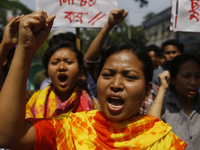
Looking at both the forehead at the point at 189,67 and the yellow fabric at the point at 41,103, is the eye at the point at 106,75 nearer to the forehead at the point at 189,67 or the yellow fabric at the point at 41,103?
the yellow fabric at the point at 41,103

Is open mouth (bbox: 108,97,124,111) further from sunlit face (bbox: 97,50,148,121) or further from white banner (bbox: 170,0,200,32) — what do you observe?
white banner (bbox: 170,0,200,32)

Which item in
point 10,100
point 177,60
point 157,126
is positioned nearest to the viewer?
point 10,100

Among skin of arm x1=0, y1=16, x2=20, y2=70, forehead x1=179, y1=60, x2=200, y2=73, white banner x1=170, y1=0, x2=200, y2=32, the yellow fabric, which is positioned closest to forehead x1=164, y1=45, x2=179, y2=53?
white banner x1=170, y1=0, x2=200, y2=32

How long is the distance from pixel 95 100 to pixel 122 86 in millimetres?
968

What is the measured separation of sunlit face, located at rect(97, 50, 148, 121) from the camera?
1180 mm

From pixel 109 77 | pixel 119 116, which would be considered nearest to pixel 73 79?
pixel 109 77

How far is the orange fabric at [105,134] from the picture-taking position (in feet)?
3.89

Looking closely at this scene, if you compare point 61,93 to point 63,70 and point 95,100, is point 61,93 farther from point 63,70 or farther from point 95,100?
point 95,100

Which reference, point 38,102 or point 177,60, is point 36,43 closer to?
point 38,102

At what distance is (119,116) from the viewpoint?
1178mm

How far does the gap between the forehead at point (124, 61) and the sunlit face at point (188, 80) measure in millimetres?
918

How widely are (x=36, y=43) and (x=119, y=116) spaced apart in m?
0.68

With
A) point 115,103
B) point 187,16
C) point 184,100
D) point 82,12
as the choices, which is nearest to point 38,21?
point 115,103

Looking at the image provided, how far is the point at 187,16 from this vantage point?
218 cm
